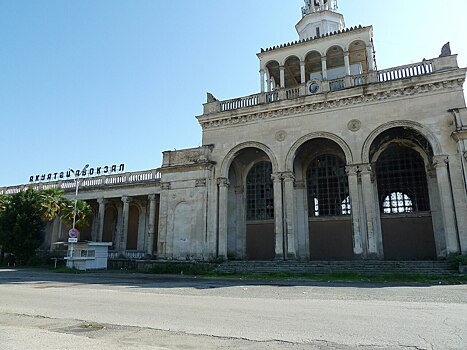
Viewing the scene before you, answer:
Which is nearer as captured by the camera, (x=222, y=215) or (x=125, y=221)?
(x=222, y=215)

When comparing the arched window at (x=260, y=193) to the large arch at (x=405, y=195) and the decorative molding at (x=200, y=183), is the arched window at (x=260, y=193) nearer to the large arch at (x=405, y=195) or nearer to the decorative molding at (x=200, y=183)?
the decorative molding at (x=200, y=183)

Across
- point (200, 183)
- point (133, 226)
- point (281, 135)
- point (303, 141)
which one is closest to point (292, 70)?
point (281, 135)

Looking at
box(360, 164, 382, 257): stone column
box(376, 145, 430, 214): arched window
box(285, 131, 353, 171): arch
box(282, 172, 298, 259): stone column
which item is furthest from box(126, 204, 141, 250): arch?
box(376, 145, 430, 214): arched window

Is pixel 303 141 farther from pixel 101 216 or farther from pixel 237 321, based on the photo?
pixel 101 216

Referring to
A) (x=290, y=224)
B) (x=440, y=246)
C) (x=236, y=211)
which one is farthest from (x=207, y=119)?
(x=440, y=246)

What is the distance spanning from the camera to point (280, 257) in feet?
68.8

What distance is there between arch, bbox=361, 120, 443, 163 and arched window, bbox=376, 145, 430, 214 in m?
2.56

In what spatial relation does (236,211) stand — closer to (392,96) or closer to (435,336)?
(392,96)

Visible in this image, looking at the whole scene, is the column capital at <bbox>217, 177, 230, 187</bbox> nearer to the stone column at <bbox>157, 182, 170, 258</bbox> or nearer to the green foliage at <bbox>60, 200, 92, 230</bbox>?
the stone column at <bbox>157, 182, 170, 258</bbox>

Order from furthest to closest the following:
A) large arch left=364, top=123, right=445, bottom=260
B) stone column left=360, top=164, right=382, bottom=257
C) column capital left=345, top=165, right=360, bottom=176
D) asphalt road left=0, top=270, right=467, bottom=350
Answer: large arch left=364, top=123, right=445, bottom=260, column capital left=345, top=165, right=360, bottom=176, stone column left=360, top=164, right=382, bottom=257, asphalt road left=0, top=270, right=467, bottom=350

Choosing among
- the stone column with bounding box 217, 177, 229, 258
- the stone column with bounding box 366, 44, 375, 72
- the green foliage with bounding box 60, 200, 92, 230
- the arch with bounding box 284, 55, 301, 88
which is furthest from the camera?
the green foliage with bounding box 60, 200, 92, 230

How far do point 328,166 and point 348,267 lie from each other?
26.5ft

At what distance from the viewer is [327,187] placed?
2380cm

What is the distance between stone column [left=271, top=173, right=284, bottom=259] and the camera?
21.2 metres
